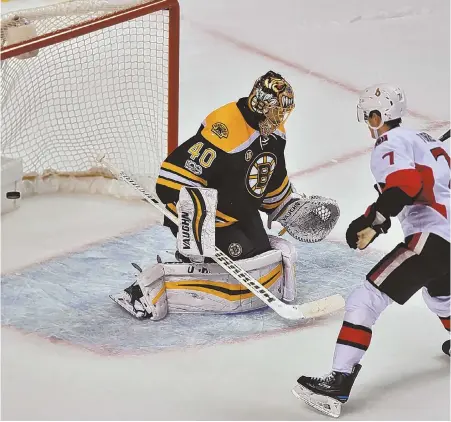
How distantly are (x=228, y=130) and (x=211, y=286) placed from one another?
1.45 feet

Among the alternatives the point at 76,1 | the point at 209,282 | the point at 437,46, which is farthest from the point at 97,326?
the point at 437,46


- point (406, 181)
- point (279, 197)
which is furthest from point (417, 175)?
point (279, 197)

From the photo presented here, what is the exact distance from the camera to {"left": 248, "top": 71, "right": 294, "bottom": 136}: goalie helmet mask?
3092 millimetres

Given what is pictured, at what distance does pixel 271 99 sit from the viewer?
3.09 meters

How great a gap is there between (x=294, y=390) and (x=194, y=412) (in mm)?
250

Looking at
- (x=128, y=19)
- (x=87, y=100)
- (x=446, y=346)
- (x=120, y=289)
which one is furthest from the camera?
(x=87, y=100)

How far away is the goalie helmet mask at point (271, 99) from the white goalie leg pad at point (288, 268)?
397 millimetres

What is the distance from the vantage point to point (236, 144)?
3133 millimetres

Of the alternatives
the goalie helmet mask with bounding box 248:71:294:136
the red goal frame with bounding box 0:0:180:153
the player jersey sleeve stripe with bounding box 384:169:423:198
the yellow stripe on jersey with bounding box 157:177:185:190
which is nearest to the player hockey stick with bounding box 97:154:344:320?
the yellow stripe on jersey with bounding box 157:177:185:190

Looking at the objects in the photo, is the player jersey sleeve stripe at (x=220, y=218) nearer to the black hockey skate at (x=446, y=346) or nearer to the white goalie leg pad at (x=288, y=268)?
the white goalie leg pad at (x=288, y=268)

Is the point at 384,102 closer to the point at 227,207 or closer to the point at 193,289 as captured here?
the point at 227,207

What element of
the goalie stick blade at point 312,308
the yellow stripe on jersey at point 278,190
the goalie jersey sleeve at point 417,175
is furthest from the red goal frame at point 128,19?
the goalie jersey sleeve at point 417,175

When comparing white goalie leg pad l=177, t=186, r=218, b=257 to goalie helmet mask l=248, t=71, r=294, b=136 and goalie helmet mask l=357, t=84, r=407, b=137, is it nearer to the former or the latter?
goalie helmet mask l=248, t=71, r=294, b=136

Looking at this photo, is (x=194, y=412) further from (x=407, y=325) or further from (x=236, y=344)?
(x=407, y=325)
